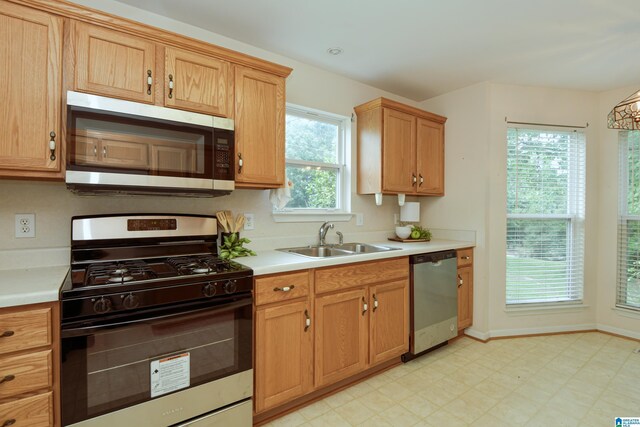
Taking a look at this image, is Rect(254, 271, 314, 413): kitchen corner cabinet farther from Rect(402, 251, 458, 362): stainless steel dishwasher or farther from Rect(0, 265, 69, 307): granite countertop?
Rect(402, 251, 458, 362): stainless steel dishwasher

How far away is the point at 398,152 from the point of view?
2.93 meters

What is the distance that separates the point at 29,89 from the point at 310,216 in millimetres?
1889

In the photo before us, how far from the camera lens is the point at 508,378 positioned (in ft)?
7.63

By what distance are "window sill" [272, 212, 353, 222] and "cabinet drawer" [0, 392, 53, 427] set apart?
5.32ft

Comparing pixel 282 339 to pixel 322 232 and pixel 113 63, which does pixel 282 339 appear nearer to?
pixel 322 232

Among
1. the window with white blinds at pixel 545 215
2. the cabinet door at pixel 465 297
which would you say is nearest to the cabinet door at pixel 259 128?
the cabinet door at pixel 465 297

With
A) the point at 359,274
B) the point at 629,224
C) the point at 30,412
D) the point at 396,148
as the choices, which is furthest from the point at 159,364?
the point at 629,224

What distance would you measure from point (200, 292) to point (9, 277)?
2.84ft

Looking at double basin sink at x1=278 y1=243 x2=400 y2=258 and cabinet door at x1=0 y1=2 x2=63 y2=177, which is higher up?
cabinet door at x1=0 y1=2 x2=63 y2=177

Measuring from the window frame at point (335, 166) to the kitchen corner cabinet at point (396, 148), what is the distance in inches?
5.3

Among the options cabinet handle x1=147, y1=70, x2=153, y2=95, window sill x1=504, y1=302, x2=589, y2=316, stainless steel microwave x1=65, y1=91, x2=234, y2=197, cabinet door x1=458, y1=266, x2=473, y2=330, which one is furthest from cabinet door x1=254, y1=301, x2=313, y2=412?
window sill x1=504, y1=302, x2=589, y2=316

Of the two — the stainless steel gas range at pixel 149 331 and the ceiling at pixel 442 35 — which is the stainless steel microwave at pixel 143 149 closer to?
the stainless steel gas range at pixel 149 331

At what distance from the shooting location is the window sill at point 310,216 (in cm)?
252

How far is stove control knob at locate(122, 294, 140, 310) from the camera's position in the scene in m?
1.30
